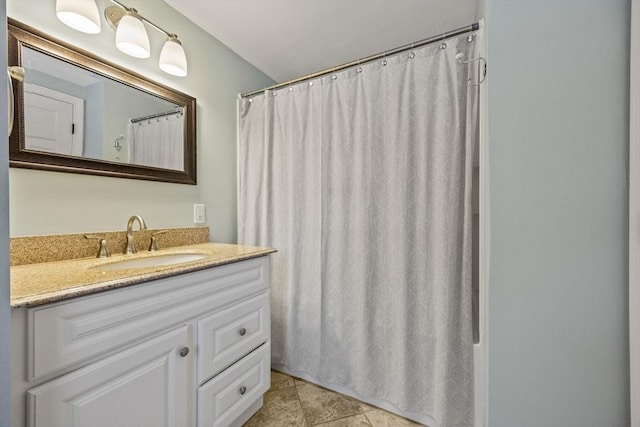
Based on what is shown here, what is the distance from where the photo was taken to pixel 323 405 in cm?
149

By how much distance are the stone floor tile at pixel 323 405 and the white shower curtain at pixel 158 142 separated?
63.7 inches

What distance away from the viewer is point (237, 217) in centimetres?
199

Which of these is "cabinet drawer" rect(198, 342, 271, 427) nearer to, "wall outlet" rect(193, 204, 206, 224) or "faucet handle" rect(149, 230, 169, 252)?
"faucet handle" rect(149, 230, 169, 252)

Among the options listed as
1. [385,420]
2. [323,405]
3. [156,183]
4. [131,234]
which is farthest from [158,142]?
[385,420]

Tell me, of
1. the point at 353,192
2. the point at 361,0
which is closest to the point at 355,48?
the point at 361,0

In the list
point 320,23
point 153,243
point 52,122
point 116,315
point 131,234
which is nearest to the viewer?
point 116,315

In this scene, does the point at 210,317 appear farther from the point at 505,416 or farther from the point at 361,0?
the point at 361,0

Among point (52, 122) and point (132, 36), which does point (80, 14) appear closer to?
point (132, 36)

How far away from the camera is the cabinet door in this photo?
2.20ft

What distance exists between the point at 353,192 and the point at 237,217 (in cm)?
99

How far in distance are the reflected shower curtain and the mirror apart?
0.52 metres

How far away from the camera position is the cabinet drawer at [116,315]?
646mm

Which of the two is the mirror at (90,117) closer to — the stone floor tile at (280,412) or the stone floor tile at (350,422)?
the stone floor tile at (280,412)

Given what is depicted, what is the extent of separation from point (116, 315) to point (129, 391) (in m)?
0.26
